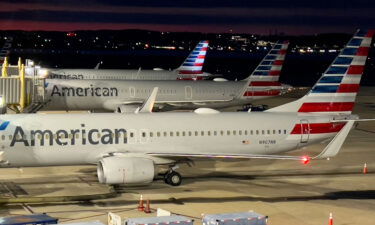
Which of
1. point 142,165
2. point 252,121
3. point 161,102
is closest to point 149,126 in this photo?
point 142,165

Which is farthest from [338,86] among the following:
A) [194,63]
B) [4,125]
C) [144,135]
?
[194,63]

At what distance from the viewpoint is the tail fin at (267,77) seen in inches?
2434

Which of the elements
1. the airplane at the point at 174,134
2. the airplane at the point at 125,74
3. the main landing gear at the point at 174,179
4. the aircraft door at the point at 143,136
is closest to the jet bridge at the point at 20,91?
the airplane at the point at 174,134

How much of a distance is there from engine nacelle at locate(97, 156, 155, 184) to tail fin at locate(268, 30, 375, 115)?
26.9 ft

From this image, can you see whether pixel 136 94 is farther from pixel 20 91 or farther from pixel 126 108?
pixel 20 91

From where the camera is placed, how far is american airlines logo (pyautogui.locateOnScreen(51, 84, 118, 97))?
55562 mm

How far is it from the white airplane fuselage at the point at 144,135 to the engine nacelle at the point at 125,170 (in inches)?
56.3

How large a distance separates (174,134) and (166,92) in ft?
85.7

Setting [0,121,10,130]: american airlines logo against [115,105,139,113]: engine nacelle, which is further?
[115,105,139,113]: engine nacelle

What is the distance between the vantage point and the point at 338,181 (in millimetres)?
34406

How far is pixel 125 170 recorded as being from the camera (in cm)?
3045

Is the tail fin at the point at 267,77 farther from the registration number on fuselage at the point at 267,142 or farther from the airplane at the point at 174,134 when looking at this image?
the registration number on fuselage at the point at 267,142

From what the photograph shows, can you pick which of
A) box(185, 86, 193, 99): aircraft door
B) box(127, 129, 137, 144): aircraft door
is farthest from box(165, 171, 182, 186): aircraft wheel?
box(185, 86, 193, 99): aircraft door

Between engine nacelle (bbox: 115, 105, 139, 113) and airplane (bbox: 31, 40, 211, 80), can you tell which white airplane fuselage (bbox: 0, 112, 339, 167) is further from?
airplane (bbox: 31, 40, 211, 80)
